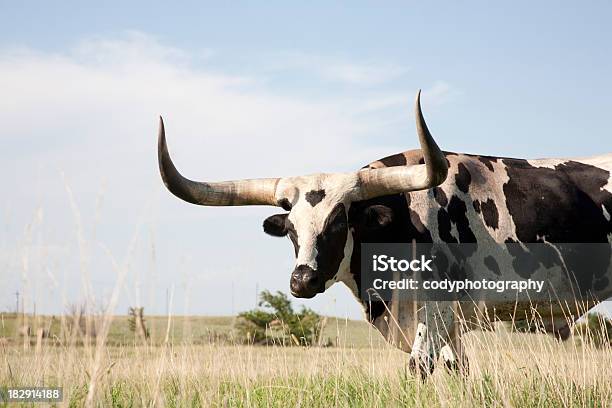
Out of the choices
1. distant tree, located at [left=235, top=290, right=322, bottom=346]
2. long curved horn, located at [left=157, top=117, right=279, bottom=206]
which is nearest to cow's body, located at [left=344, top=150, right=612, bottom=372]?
long curved horn, located at [left=157, top=117, right=279, bottom=206]

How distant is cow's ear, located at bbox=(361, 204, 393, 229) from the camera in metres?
7.32

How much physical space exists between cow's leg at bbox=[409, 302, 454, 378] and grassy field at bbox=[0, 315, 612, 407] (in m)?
0.15

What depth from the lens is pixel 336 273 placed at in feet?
23.9

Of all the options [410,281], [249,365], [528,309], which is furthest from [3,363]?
[528,309]

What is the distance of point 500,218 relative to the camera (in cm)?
798

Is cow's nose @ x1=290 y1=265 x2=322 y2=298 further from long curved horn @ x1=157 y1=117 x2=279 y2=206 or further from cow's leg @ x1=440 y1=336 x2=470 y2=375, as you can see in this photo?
cow's leg @ x1=440 y1=336 x2=470 y2=375

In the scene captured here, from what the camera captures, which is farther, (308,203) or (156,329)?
(308,203)

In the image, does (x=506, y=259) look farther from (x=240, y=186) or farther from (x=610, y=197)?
(x=240, y=186)

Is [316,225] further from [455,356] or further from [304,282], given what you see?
[455,356]

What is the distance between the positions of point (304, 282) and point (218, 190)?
2.03 metres

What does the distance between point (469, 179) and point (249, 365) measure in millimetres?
2879

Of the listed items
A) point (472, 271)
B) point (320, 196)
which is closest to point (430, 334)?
point (472, 271)

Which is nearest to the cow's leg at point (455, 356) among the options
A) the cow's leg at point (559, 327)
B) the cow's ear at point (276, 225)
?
the cow's leg at point (559, 327)

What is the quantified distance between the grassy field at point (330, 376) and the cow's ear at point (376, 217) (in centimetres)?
102
